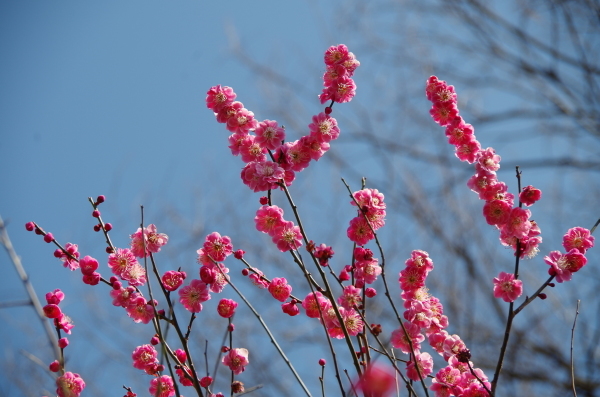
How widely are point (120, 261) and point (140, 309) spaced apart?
0.16 meters

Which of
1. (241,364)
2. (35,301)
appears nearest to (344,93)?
(241,364)

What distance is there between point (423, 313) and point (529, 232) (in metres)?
0.41

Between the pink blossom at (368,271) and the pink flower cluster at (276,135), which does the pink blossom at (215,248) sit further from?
the pink blossom at (368,271)

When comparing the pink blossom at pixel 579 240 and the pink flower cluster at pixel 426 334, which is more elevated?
the pink blossom at pixel 579 240

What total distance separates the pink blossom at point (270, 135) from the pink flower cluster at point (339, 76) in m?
0.24

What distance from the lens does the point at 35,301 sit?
3.32 feet

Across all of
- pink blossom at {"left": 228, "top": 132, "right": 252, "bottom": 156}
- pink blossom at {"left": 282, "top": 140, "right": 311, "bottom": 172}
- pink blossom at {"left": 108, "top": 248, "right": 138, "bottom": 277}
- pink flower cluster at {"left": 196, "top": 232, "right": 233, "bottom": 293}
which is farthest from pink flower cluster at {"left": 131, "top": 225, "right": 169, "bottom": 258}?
pink blossom at {"left": 282, "top": 140, "right": 311, "bottom": 172}

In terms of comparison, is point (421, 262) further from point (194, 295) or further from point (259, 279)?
point (194, 295)

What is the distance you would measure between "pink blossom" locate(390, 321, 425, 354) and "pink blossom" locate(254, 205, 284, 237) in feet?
1.69

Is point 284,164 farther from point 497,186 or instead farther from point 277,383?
point 277,383

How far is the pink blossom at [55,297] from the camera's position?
5.39ft

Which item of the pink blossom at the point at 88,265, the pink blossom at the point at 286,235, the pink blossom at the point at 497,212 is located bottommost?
the pink blossom at the point at 88,265

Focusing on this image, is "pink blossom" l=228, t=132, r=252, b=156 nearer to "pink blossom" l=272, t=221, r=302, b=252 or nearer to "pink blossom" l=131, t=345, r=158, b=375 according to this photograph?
"pink blossom" l=272, t=221, r=302, b=252

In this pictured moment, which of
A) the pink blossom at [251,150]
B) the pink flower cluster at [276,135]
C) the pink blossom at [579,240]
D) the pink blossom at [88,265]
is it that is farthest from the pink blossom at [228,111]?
the pink blossom at [579,240]
